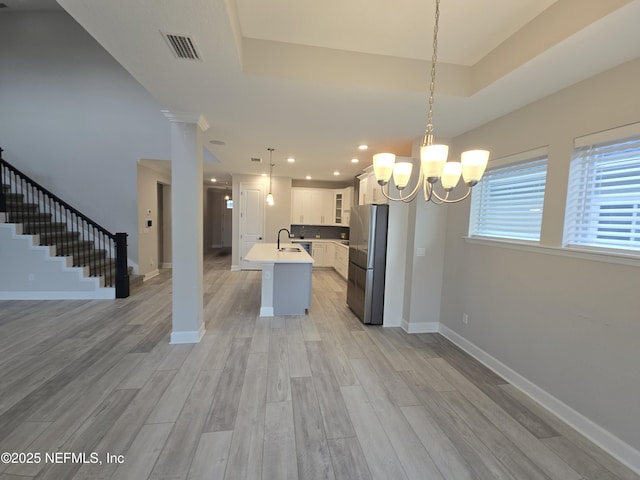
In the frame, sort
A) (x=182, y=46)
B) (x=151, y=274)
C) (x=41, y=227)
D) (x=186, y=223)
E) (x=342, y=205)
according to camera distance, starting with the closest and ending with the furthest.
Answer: (x=182, y=46) → (x=186, y=223) → (x=41, y=227) → (x=151, y=274) → (x=342, y=205)

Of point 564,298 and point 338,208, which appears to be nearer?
point 564,298

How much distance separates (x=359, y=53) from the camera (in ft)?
7.52

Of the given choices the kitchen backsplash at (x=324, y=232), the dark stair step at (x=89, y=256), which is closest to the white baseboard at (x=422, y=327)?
the kitchen backsplash at (x=324, y=232)

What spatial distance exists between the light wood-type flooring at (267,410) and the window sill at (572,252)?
1.30 metres

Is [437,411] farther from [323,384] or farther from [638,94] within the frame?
[638,94]

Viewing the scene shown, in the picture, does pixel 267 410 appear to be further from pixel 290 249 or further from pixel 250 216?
pixel 250 216

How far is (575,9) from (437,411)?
113 inches

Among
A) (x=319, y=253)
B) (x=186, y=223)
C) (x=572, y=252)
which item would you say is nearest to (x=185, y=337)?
(x=186, y=223)

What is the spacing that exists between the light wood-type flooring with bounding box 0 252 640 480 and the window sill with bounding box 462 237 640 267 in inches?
51.0

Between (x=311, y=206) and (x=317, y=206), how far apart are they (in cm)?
18

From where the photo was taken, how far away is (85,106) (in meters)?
5.28

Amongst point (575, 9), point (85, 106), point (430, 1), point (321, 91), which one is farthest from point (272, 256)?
point (85, 106)

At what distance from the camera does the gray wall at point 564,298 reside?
5.83 feet

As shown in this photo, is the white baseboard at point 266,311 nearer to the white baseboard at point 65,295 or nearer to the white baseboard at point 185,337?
the white baseboard at point 185,337
